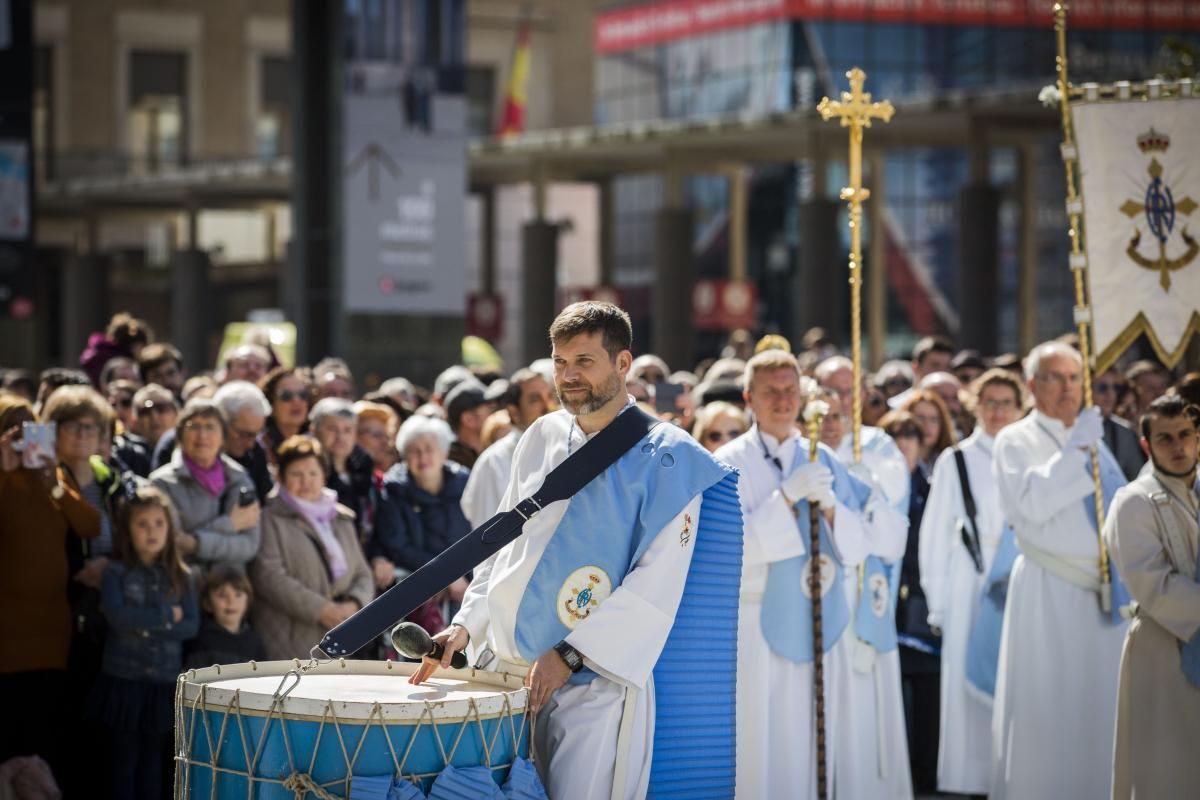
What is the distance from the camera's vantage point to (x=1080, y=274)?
894 centimetres

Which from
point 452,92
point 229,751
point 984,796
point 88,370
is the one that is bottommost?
point 984,796

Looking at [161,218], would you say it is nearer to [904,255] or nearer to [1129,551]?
[904,255]

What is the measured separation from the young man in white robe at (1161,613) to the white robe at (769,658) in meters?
1.27

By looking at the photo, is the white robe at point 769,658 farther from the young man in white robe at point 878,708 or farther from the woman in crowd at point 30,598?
the woman in crowd at point 30,598

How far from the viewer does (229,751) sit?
556cm

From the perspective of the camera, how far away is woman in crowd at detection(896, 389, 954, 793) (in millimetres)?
11172

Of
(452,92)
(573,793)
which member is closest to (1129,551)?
(573,793)

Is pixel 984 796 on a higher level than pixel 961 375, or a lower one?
lower

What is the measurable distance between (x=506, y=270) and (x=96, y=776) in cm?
4121

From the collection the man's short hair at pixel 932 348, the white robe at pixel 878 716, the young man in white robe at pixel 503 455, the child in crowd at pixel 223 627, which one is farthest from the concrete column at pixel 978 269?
the child in crowd at pixel 223 627

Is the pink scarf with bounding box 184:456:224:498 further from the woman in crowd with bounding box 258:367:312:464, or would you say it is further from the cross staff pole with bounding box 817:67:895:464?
the cross staff pole with bounding box 817:67:895:464

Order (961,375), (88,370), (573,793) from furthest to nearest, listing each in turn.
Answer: (961,375) → (88,370) → (573,793)

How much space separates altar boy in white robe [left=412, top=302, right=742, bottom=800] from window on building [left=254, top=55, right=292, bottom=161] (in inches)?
1873

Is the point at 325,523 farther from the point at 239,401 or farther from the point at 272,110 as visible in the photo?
the point at 272,110
